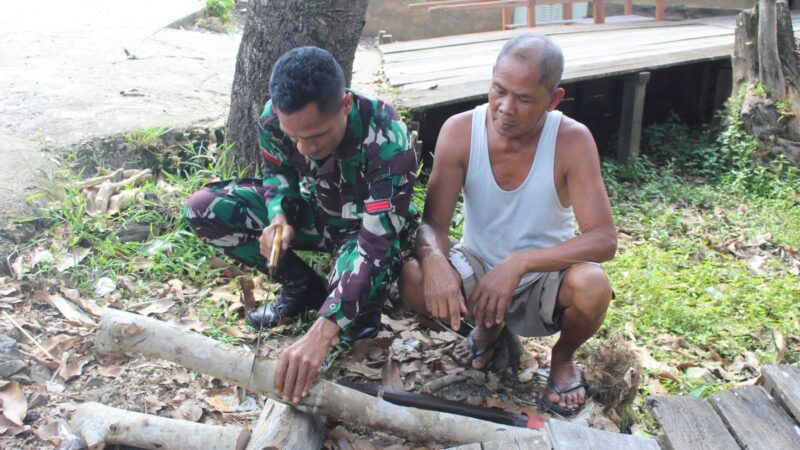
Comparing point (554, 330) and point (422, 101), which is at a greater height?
point (422, 101)

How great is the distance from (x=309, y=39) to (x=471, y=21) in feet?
28.9

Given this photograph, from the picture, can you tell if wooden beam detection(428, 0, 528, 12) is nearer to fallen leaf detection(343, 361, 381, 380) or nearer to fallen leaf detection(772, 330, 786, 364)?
fallen leaf detection(772, 330, 786, 364)

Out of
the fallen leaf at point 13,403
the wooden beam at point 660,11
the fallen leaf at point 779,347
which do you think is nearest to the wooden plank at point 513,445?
the fallen leaf at point 13,403

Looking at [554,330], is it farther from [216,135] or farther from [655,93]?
[655,93]

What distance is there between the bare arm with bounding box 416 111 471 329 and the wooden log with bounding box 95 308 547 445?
1.64ft

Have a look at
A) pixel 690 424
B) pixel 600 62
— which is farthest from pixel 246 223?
pixel 600 62

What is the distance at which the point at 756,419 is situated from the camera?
9.29ft

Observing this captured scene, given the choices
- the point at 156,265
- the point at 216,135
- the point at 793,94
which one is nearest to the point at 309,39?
the point at 216,135

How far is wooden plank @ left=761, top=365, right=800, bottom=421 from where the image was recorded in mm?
2832

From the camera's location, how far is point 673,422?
281 centimetres

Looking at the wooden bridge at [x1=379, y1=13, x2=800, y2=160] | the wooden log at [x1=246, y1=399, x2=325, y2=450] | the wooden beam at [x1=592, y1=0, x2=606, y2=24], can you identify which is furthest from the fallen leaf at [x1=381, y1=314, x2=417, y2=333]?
the wooden beam at [x1=592, y1=0, x2=606, y2=24]

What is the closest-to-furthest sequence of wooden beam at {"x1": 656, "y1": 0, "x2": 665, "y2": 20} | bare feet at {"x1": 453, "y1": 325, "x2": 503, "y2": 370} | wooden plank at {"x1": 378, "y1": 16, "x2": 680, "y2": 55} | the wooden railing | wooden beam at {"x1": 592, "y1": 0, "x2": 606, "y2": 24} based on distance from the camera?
bare feet at {"x1": 453, "y1": 325, "x2": 503, "y2": 370}
wooden plank at {"x1": 378, "y1": 16, "x2": 680, "y2": 55}
the wooden railing
wooden beam at {"x1": 592, "y1": 0, "x2": 606, "y2": 24}
wooden beam at {"x1": 656, "y1": 0, "x2": 665, "y2": 20}

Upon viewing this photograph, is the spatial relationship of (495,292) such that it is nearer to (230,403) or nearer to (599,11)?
(230,403)

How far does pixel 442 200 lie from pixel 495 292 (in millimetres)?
490
